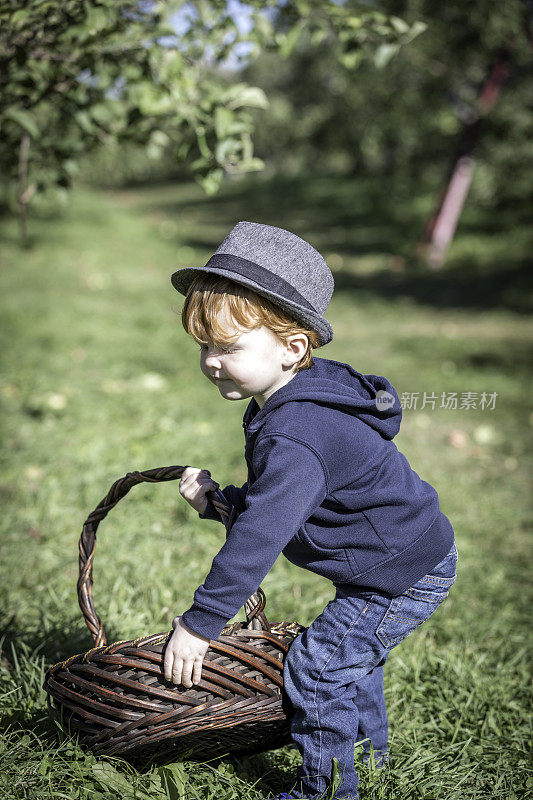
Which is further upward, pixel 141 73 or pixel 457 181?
pixel 141 73

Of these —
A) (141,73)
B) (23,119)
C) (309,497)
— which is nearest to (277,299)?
(309,497)

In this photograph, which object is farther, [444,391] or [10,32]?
[444,391]

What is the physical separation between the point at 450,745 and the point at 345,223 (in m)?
14.3

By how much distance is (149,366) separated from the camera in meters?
5.65

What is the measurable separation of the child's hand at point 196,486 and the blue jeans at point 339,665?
444 mm

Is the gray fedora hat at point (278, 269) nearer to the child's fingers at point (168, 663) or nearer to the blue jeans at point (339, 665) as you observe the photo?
the blue jeans at point (339, 665)

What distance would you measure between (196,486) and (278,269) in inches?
24.2

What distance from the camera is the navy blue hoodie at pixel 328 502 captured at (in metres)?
1.50

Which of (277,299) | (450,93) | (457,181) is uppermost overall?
(277,299)

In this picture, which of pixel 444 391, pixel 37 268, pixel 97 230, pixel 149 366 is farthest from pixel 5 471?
pixel 97 230

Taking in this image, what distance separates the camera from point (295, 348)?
1720 millimetres

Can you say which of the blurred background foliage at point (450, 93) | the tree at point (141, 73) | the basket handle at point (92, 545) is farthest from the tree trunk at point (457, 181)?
the basket handle at point (92, 545)

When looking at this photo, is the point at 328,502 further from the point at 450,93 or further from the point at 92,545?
the point at 450,93

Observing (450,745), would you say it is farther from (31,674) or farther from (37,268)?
(37,268)
